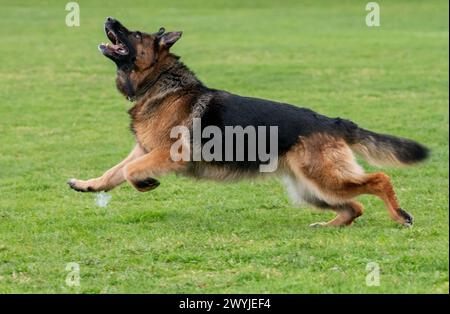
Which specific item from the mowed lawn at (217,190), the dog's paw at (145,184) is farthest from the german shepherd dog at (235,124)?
the mowed lawn at (217,190)

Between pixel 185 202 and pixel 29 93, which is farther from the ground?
pixel 29 93

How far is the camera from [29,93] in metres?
18.4

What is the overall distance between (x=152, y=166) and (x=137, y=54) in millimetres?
1179

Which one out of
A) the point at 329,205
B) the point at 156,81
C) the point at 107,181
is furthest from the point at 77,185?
the point at 329,205

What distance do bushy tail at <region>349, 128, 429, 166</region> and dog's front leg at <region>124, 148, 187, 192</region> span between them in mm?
1674

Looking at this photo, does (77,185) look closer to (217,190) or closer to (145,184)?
(145,184)

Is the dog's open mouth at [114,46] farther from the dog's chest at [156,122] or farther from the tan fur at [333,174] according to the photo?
the tan fur at [333,174]

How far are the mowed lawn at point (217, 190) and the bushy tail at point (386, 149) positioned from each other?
58 cm

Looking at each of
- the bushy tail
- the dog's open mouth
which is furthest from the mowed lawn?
the dog's open mouth

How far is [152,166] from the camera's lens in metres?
8.12
